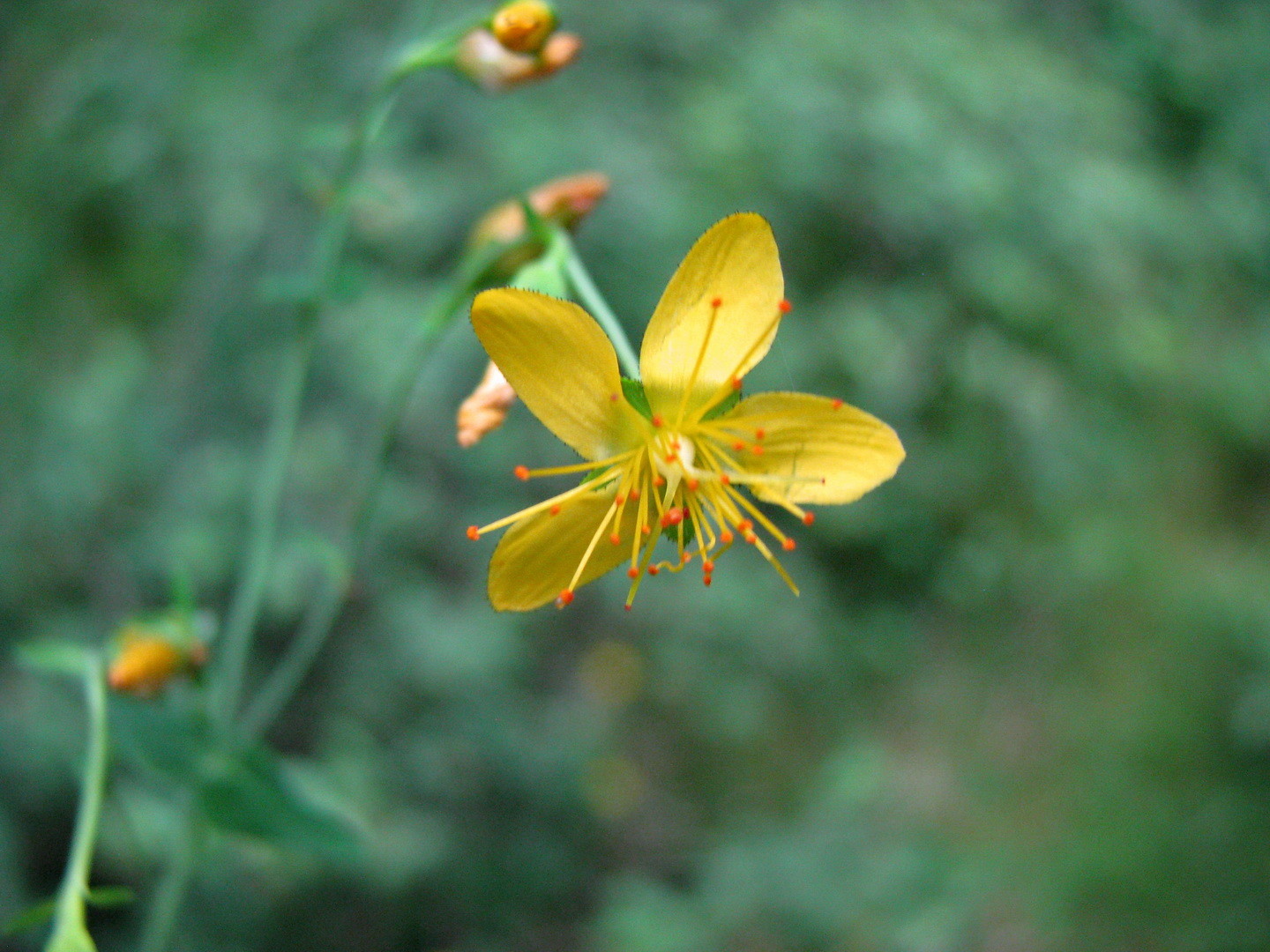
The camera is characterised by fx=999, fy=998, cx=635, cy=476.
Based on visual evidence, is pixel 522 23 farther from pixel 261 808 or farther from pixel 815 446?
pixel 261 808

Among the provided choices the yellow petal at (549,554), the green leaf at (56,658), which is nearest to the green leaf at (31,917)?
the green leaf at (56,658)

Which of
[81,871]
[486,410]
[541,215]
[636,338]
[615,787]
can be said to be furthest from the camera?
[615,787]

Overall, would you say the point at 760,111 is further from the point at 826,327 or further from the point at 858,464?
the point at 858,464

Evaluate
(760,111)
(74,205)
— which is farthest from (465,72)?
(74,205)

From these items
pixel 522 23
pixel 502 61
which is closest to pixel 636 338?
pixel 502 61

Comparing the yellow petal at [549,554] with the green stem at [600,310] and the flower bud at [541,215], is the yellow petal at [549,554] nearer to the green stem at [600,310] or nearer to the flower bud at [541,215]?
the green stem at [600,310]

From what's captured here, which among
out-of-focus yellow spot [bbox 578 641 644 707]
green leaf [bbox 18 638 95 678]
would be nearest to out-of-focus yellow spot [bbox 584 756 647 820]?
out-of-focus yellow spot [bbox 578 641 644 707]
